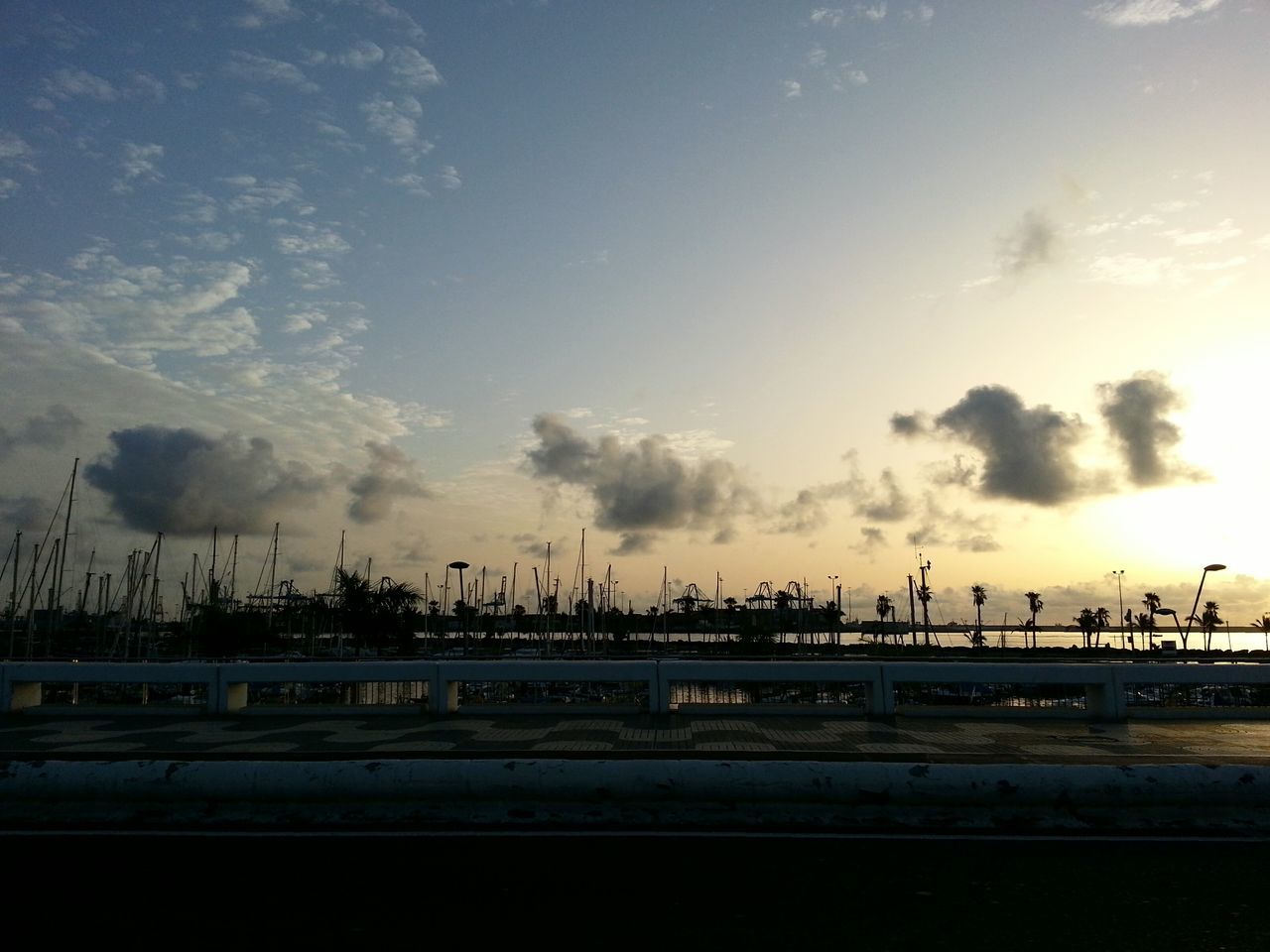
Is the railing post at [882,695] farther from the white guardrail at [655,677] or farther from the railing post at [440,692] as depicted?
the railing post at [440,692]

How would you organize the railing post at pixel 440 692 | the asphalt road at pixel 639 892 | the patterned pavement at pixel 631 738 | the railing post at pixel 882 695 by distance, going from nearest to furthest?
the asphalt road at pixel 639 892, the patterned pavement at pixel 631 738, the railing post at pixel 882 695, the railing post at pixel 440 692

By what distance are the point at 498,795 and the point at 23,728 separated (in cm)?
1093

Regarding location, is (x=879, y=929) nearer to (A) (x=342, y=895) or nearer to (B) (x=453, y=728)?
(A) (x=342, y=895)

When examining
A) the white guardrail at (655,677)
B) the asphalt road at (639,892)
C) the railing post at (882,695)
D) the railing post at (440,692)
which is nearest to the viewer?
the asphalt road at (639,892)

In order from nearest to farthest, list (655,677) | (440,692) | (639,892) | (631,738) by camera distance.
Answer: (639,892)
(631,738)
(655,677)
(440,692)

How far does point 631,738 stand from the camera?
13797mm

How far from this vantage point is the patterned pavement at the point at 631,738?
12141mm

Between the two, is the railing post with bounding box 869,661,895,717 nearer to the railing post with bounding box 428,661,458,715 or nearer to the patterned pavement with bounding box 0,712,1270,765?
the patterned pavement with bounding box 0,712,1270,765

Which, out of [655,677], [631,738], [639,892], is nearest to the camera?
[639,892]

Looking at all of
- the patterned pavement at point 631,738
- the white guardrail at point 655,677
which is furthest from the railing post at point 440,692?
the patterned pavement at point 631,738

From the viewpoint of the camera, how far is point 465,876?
708 cm

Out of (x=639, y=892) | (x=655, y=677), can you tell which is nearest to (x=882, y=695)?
(x=655, y=677)

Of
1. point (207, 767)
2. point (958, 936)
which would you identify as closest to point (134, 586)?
point (207, 767)

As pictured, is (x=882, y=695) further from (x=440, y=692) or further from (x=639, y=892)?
(x=639, y=892)
